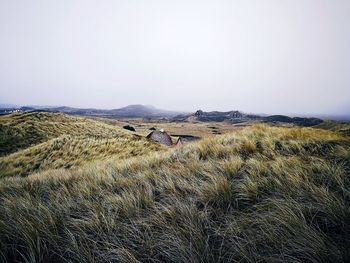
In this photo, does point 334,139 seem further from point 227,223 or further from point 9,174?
point 9,174

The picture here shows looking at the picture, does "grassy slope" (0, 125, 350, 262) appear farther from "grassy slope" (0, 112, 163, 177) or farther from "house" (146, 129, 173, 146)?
"house" (146, 129, 173, 146)

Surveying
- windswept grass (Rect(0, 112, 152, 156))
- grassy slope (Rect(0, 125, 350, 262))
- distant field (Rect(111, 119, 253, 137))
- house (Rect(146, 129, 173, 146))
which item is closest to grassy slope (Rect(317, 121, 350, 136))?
grassy slope (Rect(0, 125, 350, 262))

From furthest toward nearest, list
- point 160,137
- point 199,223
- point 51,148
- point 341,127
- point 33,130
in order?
point 160,137, point 33,130, point 341,127, point 51,148, point 199,223

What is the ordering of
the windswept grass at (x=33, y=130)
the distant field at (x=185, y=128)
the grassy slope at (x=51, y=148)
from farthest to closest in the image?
1. the distant field at (x=185, y=128)
2. the windswept grass at (x=33, y=130)
3. the grassy slope at (x=51, y=148)

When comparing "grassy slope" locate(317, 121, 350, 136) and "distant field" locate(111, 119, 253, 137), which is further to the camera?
"distant field" locate(111, 119, 253, 137)

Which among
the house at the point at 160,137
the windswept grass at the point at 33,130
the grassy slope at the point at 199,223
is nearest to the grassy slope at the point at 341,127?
the grassy slope at the point at 199,223

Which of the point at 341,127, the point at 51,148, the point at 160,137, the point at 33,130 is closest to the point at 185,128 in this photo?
the point at 160,137

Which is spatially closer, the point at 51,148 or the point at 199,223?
the point at 199,223

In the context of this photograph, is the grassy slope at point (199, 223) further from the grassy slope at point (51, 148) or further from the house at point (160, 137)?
the house at point (160, 137)

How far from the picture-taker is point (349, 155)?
4.54 meters

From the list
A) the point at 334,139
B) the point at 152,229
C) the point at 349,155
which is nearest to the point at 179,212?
the point at 152,229

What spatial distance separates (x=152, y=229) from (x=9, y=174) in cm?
1430

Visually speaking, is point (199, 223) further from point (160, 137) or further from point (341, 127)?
point (160, 137)

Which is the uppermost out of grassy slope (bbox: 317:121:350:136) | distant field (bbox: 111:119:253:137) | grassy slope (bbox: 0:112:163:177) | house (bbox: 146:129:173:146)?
grassy slope (bbox: 317:121:350:136)
